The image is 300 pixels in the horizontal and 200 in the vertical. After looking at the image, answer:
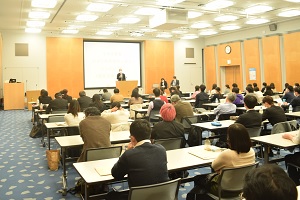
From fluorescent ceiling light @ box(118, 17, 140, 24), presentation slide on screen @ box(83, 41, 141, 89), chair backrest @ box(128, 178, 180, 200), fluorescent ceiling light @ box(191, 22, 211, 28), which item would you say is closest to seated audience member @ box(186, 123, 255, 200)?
chair backrest @ box(128, 178, 180, 200)

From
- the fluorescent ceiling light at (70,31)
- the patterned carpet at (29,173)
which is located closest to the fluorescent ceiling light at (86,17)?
the fluorescent ceiling light at (70,31)

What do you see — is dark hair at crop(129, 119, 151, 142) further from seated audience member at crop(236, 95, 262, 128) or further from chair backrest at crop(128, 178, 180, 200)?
seated audience member at crop(236, 95, 262, 128)

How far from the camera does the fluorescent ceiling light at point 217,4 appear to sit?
1056 centimetres

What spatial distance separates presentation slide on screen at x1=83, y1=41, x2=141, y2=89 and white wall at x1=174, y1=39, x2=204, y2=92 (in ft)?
10.9

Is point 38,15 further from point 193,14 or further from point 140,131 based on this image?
point 140,131

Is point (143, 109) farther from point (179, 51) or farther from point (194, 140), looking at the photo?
point (179, 51)

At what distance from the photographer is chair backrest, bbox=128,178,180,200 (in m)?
2.41

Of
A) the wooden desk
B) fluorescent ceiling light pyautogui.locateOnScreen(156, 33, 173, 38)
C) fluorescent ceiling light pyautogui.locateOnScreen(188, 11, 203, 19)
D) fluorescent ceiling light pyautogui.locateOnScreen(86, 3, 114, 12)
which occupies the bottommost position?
the wooden desk

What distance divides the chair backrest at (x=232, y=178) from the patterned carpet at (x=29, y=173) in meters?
1.37

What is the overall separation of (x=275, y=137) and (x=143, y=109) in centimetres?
517

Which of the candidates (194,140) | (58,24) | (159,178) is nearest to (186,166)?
(159,178)

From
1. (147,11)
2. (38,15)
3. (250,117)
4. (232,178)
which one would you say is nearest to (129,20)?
(147,11)

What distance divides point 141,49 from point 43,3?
9944mm

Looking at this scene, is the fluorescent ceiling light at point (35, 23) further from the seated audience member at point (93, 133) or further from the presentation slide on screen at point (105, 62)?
the seated audience member at point (93, 133)
